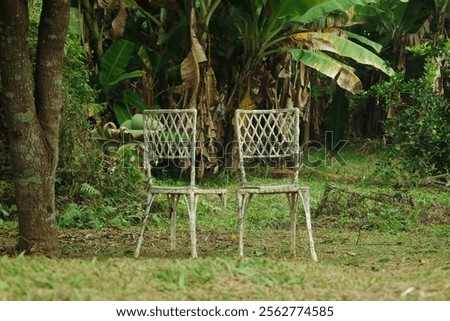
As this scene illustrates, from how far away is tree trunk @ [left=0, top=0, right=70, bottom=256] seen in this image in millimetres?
6660

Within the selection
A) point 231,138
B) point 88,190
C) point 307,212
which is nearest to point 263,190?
point 307,212

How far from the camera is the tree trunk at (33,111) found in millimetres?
6660

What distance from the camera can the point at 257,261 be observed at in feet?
18.4

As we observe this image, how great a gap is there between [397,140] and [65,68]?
170 inches

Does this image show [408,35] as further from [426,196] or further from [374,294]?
[374,294]

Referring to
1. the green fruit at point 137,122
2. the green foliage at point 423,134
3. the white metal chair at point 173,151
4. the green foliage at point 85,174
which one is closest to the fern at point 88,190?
the green foliage at point 85,174

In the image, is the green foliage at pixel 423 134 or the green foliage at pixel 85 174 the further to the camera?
the green foliage at pixel 423 134

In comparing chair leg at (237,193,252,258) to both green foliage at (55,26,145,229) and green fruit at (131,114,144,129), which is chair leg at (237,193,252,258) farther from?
green fruit at (131,114,144,129)

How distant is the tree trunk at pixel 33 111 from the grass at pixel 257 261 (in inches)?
12.3

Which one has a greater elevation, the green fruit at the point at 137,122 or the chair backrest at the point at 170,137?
the chair backrest at the point at 170,137

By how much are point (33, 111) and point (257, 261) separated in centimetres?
222

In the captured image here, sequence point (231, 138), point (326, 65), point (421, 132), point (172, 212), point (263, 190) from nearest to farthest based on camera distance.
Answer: point (263, 190) → point (172, 212) → point (421, 132) → point (326, 65) → point (231, 138)

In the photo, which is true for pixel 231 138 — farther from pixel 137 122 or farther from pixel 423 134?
pixel 423 134

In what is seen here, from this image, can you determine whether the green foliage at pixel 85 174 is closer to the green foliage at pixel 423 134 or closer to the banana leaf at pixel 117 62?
the banana leaf at pixel 117 62
